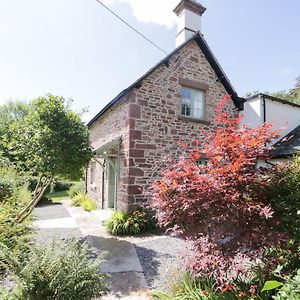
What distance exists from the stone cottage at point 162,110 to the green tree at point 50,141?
197 centimetres

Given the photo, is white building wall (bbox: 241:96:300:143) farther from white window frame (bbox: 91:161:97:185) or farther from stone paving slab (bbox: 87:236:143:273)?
white window frame (bbox: 91:161:97:185)

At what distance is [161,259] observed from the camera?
5754mm

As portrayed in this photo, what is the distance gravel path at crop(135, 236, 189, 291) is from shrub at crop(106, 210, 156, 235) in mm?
894

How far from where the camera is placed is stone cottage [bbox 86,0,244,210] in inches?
347

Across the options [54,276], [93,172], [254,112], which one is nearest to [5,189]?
[93,172]

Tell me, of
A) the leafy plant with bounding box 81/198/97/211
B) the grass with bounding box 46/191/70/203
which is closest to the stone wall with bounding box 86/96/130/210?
the leafy plant with bounding box 81/198/97/211

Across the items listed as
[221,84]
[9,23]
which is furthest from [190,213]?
[221,84]

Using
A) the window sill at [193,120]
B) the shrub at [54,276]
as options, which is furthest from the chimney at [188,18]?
the shrub at [54,276]

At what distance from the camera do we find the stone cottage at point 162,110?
347 inches

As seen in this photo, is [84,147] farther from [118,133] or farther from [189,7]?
[189,7]

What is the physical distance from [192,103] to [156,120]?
88.4 inches

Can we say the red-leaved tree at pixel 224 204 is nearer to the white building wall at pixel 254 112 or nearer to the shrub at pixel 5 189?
the shrub at pixel 5 189

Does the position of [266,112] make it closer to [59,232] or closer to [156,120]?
[156,120]

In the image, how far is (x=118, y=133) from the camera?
32.7 ft
